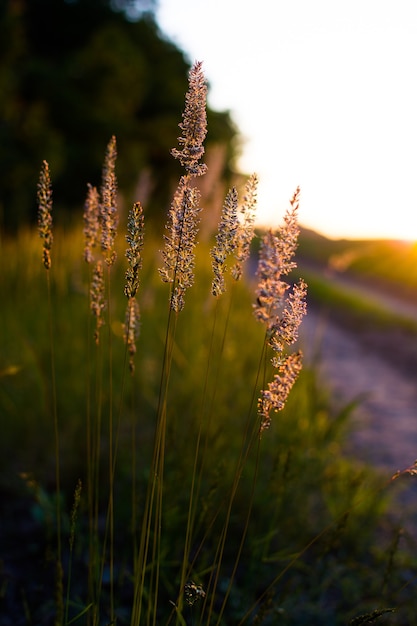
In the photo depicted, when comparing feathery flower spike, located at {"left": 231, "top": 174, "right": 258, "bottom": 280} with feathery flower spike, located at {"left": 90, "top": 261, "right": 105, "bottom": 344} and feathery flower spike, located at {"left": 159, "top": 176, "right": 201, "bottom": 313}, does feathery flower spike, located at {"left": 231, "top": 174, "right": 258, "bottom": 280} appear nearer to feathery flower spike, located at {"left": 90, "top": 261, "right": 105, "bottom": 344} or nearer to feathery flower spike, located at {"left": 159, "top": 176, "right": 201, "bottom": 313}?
feathery flower spike, located at {"left": 159, "top": 176, "right": 201, "bottom": 313}

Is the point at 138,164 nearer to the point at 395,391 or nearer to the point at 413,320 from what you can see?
the point at 413,320

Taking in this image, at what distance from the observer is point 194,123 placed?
116 centimetres

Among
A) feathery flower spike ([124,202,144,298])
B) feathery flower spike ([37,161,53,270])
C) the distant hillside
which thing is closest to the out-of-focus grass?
feathery flower spike ([124,202,144,298])

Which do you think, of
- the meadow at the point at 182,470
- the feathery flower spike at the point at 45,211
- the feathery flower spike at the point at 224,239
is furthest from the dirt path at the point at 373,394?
the feathery flower spike at the point at 45,211

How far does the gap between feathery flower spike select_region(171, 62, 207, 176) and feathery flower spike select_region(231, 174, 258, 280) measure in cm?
14

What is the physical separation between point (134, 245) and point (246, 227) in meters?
0.28

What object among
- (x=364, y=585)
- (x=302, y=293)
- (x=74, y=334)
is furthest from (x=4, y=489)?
(x=302, y=293)

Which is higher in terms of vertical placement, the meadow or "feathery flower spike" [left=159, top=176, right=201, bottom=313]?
"feathery flower spike" [left=159, top=176, right=201, bottom=313]

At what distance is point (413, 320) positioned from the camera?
457 inches

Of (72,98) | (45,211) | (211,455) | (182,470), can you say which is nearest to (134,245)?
(45,211)

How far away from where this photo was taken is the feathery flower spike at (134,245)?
1.21 metres

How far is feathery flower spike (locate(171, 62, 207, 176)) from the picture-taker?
3.74 feet

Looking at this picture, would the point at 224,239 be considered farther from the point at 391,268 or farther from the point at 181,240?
the point at 391,268

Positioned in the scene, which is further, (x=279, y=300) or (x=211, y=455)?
(x=211, y=455)
